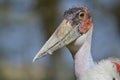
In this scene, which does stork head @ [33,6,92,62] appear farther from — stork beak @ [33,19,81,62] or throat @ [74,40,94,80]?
throat @ [74,40,94,80]

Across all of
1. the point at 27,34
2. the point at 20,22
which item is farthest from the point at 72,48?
the point at 27,34

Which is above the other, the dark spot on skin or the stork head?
the dark spot on skin

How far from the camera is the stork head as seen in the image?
4182mm

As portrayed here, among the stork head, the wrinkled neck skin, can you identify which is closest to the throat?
the wrinkled neck skin

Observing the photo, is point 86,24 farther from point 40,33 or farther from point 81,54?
point 40,33

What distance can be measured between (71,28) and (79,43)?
13cm

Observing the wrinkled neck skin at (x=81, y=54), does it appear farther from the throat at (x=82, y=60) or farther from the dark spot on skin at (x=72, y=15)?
the dark spot on skin at (x=72, y=15)

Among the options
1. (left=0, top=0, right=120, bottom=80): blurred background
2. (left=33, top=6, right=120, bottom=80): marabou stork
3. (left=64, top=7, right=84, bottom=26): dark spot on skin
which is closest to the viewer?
(left=33, top=6, right=120, bottom=80): marabou stork

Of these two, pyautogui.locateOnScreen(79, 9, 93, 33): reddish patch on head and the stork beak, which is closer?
the stork beak

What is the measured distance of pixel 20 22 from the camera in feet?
38.2

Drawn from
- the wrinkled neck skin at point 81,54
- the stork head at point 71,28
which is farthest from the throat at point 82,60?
the stork head at point 71,28

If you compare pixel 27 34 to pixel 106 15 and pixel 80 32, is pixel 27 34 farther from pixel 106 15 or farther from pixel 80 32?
pixel 80 32

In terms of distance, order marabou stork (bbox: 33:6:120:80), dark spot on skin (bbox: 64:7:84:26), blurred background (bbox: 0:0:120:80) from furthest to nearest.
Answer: blurred background (bbox: 0:0:120:80)
dark spot on skin (bbox: 64:7:84:26)
marabou stork (bbox: 33:6:120:80)

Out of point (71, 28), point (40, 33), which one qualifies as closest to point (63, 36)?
point (71, 28)
